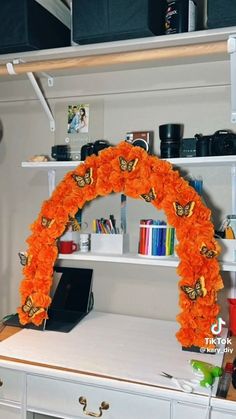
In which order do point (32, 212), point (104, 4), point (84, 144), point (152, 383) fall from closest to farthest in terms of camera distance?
point (152, 383)
point (104, 4)
point (84, 144)
point (32, 212)

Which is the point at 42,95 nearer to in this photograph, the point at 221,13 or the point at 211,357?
the point at 221,13

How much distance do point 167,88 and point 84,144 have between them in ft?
1.48

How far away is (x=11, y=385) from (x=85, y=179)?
82 cm

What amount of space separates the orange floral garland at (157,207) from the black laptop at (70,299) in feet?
0.40

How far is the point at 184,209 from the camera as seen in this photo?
1418 millimetres

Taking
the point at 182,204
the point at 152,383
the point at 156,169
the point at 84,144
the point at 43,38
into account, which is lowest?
the point at 152,383

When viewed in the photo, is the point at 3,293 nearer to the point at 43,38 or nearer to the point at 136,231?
→ the point at 136,231

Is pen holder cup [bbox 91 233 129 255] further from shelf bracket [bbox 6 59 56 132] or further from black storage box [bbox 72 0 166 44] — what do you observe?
black storage box [bbox 72 0 166 44]

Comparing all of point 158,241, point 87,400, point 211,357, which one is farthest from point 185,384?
point 158,241

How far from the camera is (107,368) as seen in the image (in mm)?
1222

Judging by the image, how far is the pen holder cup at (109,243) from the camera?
1.62 m

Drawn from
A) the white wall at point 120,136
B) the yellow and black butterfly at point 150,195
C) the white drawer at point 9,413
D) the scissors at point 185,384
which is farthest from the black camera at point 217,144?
the white drawer at point 9,413

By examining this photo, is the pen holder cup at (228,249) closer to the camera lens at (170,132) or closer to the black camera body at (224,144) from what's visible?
the black camera body at (224,144)

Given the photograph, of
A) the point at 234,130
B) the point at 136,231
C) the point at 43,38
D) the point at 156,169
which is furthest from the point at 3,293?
the point at 234,130
